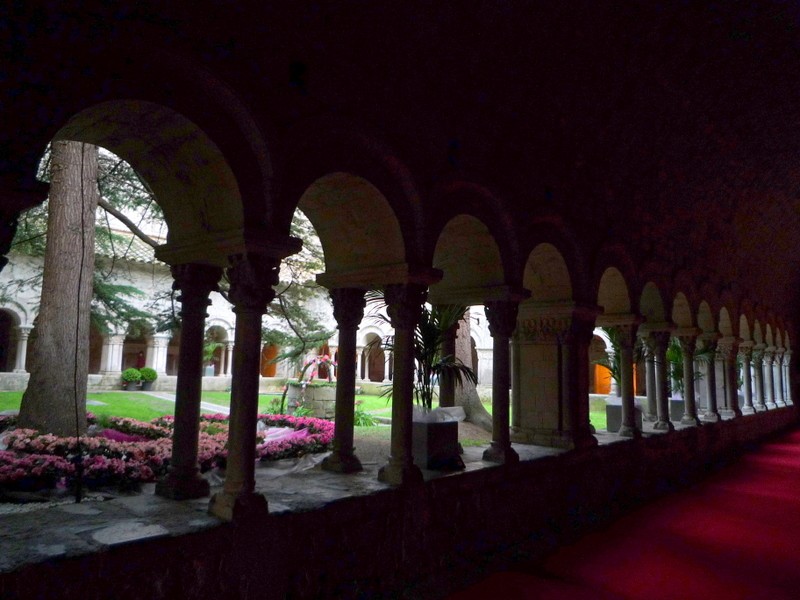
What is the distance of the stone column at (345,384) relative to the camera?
412 cm

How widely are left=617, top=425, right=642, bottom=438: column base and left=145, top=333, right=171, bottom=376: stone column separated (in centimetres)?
1541

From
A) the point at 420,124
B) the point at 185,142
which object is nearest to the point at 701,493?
the point at 420,124

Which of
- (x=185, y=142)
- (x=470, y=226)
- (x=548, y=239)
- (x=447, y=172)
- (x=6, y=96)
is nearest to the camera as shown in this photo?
(x=6, y=96)

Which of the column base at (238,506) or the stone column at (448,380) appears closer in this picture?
the column base at (238,506)

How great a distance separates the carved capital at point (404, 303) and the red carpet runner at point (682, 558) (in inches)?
71.3

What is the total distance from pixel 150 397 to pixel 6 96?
Answer: 1301cm

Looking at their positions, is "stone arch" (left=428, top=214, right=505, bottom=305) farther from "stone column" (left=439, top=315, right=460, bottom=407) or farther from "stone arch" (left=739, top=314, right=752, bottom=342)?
"stone arch" (left=739, top=314, right=752, bottom=342)

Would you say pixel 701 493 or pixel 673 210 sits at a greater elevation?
pixel 673 210

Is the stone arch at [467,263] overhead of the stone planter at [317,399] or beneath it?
overhead

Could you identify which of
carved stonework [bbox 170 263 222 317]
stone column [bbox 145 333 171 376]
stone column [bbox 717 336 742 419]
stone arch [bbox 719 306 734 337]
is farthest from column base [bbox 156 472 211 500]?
stone column [bbox 145 333 171 376]

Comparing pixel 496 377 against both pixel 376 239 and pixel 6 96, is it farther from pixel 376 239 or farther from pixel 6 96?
pixel 6 96

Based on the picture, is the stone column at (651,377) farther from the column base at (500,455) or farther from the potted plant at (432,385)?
the potted plant at (432,385)

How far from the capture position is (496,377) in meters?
4.93

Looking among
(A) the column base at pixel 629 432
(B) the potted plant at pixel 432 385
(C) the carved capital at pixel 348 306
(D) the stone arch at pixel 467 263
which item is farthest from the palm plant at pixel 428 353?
(A) the column base at pixel 629 432
